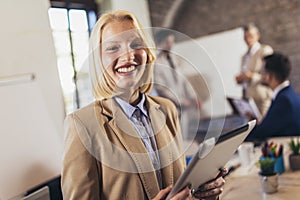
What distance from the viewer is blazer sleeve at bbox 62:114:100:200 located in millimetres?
951

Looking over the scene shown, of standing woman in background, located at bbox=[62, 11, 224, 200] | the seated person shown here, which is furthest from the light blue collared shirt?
the seated person

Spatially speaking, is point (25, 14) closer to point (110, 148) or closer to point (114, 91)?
point (114, 91)

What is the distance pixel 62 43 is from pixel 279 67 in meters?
1.38

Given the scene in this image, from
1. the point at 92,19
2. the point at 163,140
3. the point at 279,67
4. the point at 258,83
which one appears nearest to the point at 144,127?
the point at 163,140

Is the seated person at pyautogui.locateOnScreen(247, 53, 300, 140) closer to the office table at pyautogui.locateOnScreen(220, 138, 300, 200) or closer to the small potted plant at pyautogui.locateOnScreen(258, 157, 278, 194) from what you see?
the office table at pyautogui.locateOnScreen(220, 138, 300, 200)

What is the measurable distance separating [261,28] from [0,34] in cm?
249

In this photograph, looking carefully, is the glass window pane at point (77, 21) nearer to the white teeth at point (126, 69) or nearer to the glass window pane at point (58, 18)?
the glass window pane at point (58, 18)

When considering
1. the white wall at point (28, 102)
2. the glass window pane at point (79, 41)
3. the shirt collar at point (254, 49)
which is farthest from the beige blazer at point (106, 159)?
A: the shirt collar at point (254, 49)

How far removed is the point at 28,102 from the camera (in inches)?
75.5

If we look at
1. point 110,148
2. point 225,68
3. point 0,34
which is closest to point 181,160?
point 110,148

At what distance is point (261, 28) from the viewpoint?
11.3 ft

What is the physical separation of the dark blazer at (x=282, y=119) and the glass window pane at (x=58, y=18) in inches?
50.1

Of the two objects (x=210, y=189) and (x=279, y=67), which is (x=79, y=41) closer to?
(x=210, y=189)

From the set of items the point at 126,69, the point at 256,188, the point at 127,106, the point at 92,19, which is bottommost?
the point at 256,188
